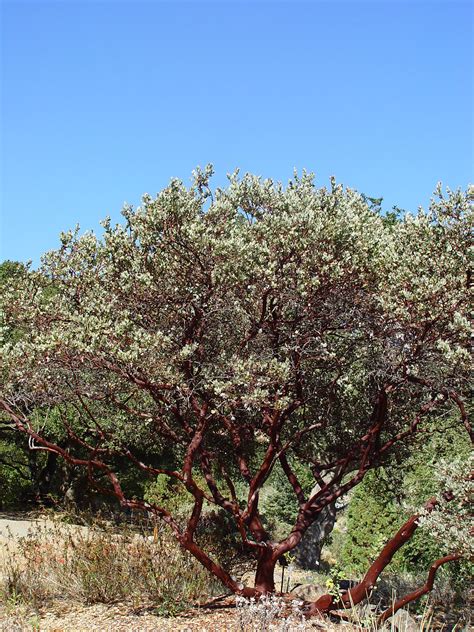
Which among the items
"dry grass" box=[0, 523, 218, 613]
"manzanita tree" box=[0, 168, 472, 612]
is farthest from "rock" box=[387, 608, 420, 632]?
"dry grass" box=[0, 523, 218, 613]

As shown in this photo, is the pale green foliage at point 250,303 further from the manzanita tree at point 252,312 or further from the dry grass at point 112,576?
the dry grass at point 112,576

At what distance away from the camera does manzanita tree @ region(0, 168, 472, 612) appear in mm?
7652

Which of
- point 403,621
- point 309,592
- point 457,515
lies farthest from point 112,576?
point 457,515

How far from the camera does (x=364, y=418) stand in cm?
1067

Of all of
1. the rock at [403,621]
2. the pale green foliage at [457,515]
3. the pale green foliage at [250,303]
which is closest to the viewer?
the pale green foliage at [457,515]

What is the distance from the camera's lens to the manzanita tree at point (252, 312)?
25.1 feet

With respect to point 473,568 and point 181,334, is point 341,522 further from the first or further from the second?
point 181,334

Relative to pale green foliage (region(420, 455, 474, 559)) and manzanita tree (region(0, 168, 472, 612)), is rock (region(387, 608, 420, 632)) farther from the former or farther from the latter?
pale green foliage (region(420, 455, 474, 559))

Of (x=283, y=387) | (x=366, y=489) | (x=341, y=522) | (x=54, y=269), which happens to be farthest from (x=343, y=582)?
(x=341, y=522)

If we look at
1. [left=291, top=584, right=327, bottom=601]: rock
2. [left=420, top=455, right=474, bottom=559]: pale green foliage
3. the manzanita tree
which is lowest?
[left=291, top=584, right=327, bottom=601]: rock

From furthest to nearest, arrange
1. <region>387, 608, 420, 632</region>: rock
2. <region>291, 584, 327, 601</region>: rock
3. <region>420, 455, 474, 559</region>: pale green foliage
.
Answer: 1. <region>291, 584, 327, 601</region>: rock
2. <region>387, 608, 420, 632</region>: rock
3. <region>420, 455, 474, 559</region>: pale green foliage

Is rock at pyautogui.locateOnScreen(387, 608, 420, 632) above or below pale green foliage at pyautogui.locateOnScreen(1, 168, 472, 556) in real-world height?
below

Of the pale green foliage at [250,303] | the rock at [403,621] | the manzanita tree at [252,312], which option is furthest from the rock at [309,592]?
the pale green foliage at [250,303]

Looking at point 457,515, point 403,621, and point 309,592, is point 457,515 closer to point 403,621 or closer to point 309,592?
point 403,621
